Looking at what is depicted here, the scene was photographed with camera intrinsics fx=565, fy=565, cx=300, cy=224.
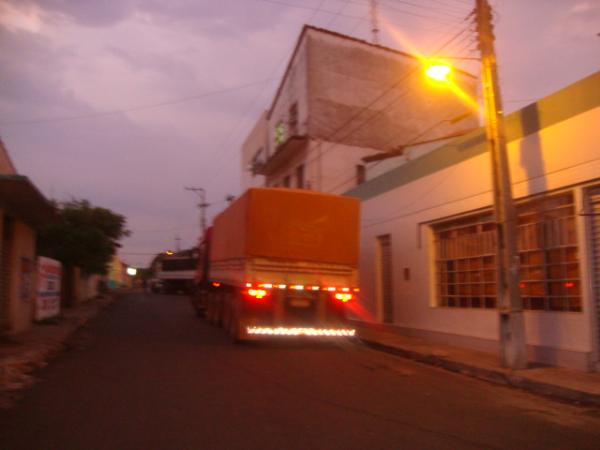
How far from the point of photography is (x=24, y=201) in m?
12.8

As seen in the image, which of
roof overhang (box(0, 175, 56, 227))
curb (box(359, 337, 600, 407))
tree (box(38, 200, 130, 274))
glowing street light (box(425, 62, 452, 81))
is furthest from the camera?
tree (box(38, 200, 130, 274))

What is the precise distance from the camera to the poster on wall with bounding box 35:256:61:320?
679 inches

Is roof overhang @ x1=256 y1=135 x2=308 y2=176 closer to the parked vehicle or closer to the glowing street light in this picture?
the glowing street light

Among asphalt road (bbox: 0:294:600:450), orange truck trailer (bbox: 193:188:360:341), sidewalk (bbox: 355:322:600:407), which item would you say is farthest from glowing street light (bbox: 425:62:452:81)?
asphalt road (bbox: 0:294:600:450)

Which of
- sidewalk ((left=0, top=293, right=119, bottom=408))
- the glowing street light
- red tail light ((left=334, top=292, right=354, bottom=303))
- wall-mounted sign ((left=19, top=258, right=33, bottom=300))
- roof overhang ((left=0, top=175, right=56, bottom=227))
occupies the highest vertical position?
the glowing street light

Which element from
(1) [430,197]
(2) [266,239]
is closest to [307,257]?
(2) [266,239]

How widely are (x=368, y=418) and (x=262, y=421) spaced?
125cm

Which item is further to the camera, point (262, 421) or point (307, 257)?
point (307, 257)

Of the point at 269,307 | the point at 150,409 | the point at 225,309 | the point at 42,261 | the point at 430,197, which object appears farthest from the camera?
the point at 42,261

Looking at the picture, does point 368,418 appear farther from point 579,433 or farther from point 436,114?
point 436,114

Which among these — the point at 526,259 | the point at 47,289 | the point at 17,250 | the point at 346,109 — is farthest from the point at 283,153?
the point at 526,259

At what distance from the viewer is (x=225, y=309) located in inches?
613

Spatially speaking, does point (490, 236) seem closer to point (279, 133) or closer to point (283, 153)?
point (283, 153)

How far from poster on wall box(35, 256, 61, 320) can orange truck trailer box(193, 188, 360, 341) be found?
747 centimetres
